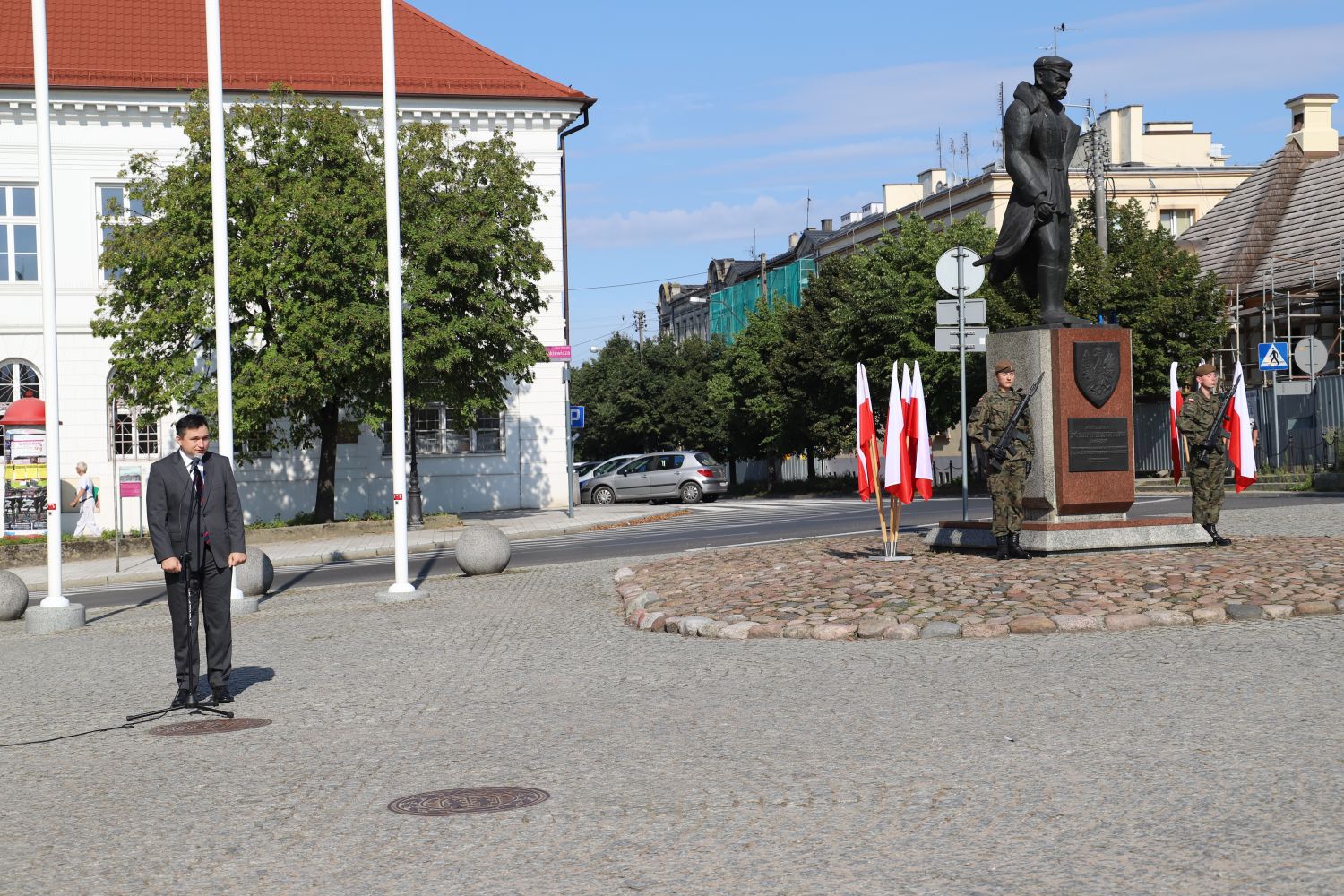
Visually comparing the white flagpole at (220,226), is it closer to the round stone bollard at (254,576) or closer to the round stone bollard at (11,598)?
the round stone bollard at (254,576)

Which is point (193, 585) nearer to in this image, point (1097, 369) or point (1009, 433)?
point (1009, 433)

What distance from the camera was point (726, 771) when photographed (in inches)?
266

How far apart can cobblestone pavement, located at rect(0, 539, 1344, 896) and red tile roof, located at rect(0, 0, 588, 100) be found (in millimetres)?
29817

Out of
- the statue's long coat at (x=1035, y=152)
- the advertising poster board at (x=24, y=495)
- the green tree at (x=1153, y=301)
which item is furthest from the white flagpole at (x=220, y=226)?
the green tree at (x=1153, y=301)

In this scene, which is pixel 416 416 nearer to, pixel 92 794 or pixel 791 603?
pixel 791 603

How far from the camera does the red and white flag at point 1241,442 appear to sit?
1628 centimetres

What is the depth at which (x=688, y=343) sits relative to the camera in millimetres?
74688

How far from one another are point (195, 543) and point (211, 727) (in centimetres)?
132

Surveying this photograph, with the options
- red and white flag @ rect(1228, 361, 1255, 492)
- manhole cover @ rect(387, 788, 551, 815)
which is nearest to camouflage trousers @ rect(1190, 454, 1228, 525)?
red and white flag @ rect(1228, 361, 1255, 492)

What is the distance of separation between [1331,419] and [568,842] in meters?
32.3

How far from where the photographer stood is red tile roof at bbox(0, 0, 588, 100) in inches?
1499

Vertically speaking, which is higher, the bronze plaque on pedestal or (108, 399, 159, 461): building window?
(108, 399, 159, 461): building window

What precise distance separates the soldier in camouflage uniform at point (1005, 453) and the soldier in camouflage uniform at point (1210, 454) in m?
1.99

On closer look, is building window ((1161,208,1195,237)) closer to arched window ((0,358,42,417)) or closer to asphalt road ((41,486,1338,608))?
asphalt road ((41,486,1338,608))
